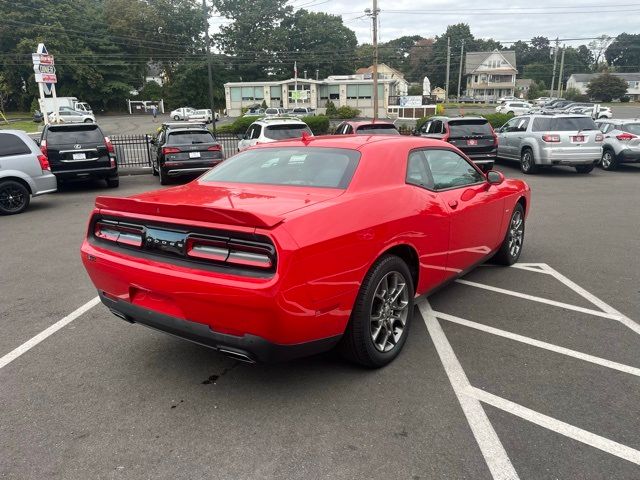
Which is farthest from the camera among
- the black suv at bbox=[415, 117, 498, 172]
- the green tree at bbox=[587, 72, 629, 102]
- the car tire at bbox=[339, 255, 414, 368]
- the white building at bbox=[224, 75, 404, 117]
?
the green tree at bbox=[587, 72, 629, 102]

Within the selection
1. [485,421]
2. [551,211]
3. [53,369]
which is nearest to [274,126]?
[551,211]

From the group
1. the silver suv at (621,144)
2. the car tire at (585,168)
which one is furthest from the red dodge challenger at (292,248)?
the silver suv at (621,144)

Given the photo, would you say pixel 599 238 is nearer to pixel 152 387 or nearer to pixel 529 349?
pixel 529 349

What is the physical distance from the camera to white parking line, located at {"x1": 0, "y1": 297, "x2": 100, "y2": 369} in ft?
12.7

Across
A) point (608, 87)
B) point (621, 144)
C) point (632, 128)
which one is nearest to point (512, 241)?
point (621, 144)

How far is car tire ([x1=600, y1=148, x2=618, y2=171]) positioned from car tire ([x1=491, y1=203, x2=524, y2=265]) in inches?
482

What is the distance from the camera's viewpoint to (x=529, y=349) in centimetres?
391

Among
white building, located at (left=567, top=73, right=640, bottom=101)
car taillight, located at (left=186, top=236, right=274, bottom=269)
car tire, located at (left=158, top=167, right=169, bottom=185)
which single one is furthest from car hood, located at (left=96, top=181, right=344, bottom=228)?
white building, located at (left=567, top=73, right=640, bottom=101)

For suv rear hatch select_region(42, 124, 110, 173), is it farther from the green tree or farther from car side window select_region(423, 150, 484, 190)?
the green tree

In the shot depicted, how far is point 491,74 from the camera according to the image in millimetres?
100812

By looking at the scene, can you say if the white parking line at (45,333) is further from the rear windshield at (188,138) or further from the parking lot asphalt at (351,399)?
the rear windshield at (188,138)

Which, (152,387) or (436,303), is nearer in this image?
(152,387)

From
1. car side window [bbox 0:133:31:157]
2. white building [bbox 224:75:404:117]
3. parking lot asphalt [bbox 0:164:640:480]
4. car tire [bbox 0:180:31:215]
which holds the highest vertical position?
white building [bbox 224:75:404:117]

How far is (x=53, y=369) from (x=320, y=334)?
82.2 inches
